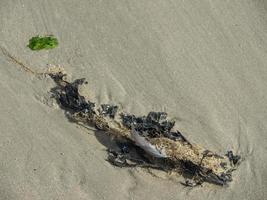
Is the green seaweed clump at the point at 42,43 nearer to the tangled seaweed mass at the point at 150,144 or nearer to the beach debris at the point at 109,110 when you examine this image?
the tangled seaweed mass at the point at 150,144

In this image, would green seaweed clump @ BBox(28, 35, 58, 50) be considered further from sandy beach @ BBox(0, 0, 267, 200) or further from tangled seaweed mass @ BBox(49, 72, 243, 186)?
tangled seaweed mass @ BBox(49, 72, 243, 186)

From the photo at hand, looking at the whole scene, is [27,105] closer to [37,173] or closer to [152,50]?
[37,173]

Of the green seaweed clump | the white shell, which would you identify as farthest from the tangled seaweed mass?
the green seaweed clump

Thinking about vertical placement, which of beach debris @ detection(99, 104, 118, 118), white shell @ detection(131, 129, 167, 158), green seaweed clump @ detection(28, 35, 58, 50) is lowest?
white shell @ detection(131, 129, 167, 158)

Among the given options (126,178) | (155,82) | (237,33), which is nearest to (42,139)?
(126,178)

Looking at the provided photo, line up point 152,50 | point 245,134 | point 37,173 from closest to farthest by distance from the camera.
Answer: point 37,173
point 245,134
point 152,50

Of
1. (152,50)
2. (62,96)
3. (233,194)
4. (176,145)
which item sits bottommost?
(233,194)

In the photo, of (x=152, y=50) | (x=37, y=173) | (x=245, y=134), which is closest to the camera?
(x=37, y=173)

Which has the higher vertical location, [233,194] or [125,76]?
[125,76]

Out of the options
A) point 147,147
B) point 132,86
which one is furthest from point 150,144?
point 132,86
